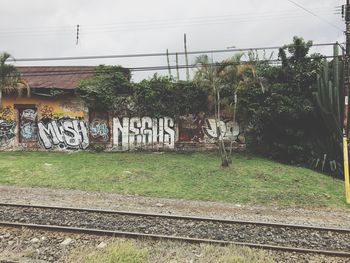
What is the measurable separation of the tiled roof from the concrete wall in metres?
1.00

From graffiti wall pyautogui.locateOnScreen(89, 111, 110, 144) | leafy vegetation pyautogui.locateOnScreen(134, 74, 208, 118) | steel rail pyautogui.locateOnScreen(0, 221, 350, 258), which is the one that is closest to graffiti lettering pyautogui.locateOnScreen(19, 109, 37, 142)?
graffiti wall pyautogui.locateOnScreen(89, 111, 110, 144)

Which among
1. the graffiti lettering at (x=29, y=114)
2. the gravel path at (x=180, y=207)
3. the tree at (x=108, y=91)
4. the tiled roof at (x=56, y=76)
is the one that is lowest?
the gravel path at (x=180, y=207)

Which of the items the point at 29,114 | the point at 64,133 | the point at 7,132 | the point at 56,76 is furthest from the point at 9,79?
the point at 64,133

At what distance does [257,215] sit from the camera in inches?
465

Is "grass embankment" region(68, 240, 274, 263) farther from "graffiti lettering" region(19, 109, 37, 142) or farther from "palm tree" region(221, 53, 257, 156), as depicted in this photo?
"graffiti lettering" region(19, 109, 37, 142)

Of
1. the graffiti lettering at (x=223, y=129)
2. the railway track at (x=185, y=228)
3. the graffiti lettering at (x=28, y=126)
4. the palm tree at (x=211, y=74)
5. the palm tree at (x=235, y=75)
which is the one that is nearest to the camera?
the railway track at (x=185, y=228)

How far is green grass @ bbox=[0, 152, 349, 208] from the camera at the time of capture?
1447cm

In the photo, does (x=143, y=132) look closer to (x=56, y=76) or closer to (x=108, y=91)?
(x=108, y=91)

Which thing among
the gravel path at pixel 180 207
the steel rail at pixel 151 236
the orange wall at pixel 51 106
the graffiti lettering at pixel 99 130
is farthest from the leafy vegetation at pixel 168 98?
the steel rail at pixel 151 236

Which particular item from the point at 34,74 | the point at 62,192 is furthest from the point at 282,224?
the point at 34,74

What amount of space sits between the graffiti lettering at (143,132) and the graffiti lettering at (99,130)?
54cm

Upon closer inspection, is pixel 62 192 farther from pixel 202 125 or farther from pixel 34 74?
pixel 34 74

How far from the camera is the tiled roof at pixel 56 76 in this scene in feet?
82.4

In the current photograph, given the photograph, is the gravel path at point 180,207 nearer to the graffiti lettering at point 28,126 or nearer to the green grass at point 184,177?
the green grass at point 184,177
